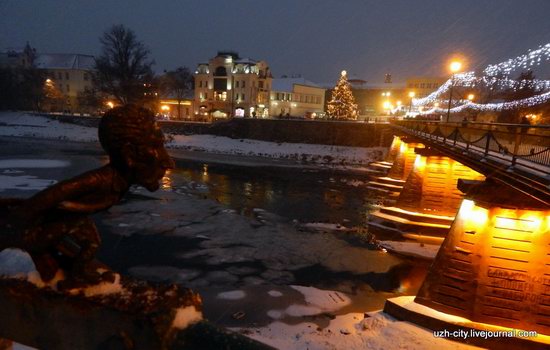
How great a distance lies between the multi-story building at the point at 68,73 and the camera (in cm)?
8644

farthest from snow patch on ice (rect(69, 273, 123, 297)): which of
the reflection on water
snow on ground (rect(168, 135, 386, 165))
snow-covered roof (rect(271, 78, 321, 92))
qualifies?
snow-covered roof (rect(271, 78, 321, 92))

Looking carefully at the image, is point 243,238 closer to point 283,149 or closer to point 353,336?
point 353,336

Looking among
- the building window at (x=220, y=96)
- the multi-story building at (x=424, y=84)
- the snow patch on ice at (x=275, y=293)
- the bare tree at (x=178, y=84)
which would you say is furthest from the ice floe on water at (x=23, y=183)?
the multi-story building at (x=424, y=84)

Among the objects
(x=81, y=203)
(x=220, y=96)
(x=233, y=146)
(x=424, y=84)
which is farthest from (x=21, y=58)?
(x=81, y=203)

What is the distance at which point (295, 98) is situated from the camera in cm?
7881

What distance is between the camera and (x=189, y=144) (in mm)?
55062

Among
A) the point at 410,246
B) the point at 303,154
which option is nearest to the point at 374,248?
the point at 410,246

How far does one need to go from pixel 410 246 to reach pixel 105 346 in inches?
725

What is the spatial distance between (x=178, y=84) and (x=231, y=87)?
19108 millimetres

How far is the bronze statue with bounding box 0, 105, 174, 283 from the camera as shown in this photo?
2.34 meters

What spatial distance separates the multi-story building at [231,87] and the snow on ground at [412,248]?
5356 centimetres

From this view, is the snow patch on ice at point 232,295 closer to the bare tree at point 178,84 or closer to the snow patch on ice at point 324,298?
the snow patch on ice at point 324,298

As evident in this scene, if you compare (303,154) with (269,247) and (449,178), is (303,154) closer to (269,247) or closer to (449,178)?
(449,178)

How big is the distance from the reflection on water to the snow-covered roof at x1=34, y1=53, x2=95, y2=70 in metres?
66.7
